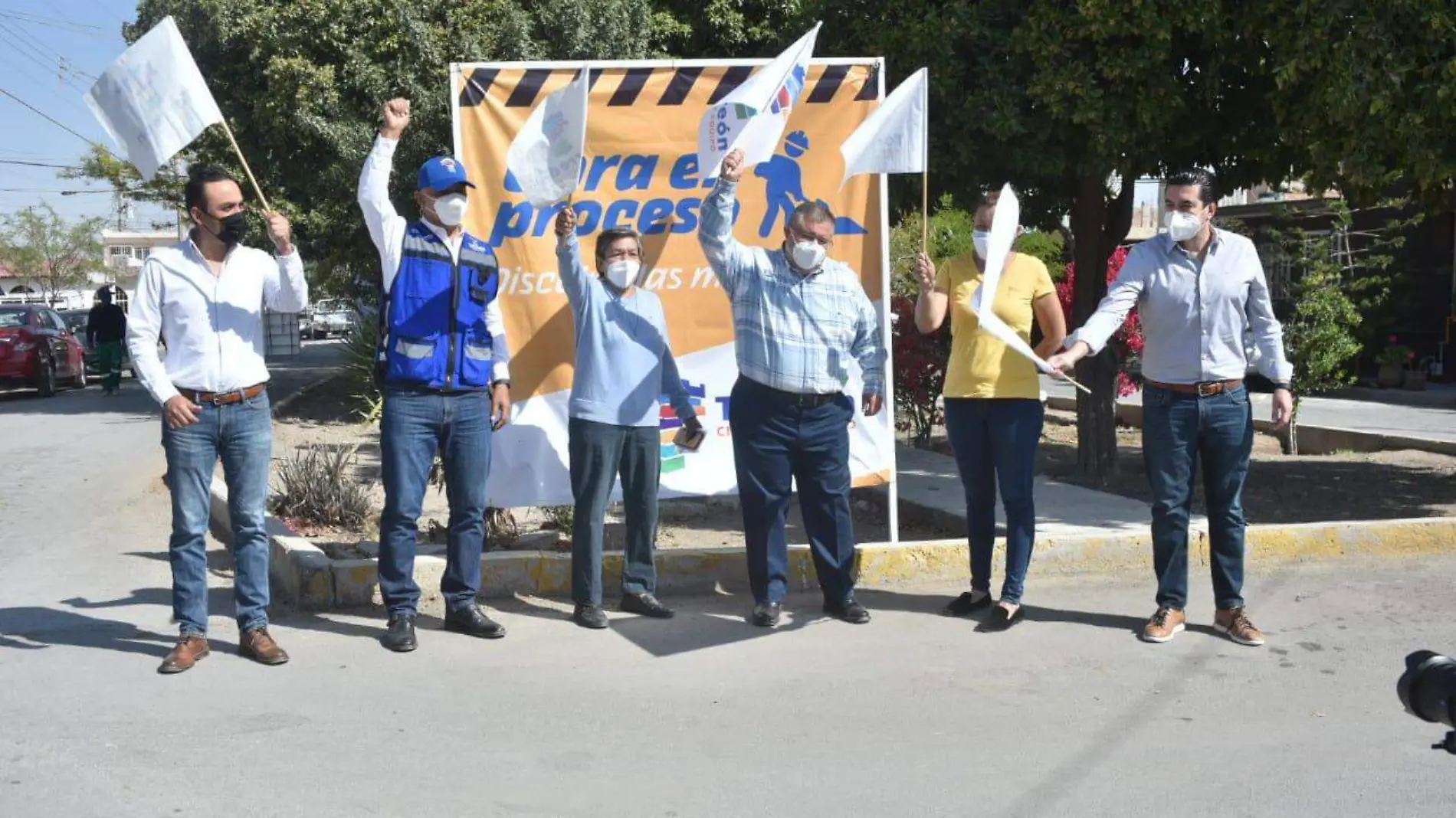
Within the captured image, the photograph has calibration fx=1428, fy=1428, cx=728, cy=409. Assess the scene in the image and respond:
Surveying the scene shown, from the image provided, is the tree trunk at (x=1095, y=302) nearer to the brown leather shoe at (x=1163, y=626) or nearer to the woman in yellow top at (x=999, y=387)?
the woman in yellow top at (x=999, y=387)

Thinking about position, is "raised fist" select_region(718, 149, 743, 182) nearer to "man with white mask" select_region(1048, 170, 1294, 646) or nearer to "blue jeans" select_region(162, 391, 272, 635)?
"man with white mask" select_region(1048, 170, 1294, 646)

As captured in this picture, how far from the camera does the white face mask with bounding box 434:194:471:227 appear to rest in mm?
6254

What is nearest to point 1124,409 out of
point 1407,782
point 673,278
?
point 673,278

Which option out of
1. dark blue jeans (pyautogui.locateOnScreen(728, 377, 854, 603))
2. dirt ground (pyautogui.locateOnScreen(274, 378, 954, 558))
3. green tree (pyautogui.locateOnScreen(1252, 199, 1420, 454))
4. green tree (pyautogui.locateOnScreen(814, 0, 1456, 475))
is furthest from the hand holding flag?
green tree (pyautogui.locateOnScreen(1252, 199, 1420, 454))

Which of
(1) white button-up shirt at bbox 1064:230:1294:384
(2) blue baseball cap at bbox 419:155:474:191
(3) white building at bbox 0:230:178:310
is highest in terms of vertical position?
(3) white building at bbox 0:230:178:310

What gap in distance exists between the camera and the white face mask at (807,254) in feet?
21.3

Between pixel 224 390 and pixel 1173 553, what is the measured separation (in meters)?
4.21

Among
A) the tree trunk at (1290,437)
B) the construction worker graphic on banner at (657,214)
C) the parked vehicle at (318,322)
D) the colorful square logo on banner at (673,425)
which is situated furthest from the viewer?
the parked vehicle at (318,322)

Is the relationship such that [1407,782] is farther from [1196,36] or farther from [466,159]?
[1196,36]

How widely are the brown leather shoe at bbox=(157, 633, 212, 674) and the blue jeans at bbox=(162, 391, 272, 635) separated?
0.03 meters

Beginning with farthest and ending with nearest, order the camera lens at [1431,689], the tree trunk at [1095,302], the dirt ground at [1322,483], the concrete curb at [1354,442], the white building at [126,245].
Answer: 1. the white building at [126,245]
2. the concrete curb at [1354,442]
3. the tree trunk at [1095,302]
4. the dirt ground at [1322,483]
5. the camera lens at [1431,689]

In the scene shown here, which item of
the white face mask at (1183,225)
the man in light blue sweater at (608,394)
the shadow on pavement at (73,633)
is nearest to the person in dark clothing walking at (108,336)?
the shadow on pavement at (73,633)

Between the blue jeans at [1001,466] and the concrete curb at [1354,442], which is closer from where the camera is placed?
the blue jeans at [1001,466]

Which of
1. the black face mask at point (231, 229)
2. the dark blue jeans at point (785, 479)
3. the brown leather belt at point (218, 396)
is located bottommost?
the dark blue jeans at point (785, 479)
